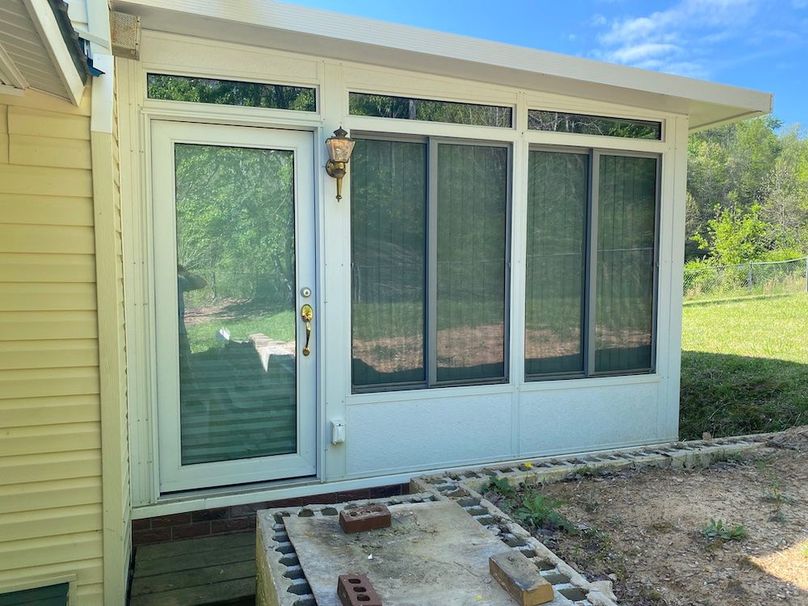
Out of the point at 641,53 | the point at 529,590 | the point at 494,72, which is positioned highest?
the point at 641,53

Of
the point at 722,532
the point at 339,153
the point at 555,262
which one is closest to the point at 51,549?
the point at 339,153

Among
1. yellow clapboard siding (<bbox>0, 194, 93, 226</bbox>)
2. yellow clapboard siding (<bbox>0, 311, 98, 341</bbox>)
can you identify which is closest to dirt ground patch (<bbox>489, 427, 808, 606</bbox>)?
yellow clapboard siding (<bbox>0, 311, 98, 341</bbox>)

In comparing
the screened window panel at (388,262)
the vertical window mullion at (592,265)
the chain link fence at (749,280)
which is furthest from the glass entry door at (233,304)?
the chain link fence at (749,280)

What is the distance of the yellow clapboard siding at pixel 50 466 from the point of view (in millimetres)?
2152

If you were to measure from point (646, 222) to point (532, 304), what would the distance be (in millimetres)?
1008

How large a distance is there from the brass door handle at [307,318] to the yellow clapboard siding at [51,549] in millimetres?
1254

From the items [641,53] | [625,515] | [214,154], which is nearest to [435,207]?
[214,154]

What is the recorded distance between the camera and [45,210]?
2127 mm

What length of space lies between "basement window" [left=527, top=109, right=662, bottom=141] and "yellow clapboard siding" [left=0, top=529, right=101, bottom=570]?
3.04 m

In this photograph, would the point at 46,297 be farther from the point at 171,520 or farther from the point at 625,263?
the point at 625,263

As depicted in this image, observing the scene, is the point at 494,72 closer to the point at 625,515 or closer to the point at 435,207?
the point at 435,207

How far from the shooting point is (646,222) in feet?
12.9

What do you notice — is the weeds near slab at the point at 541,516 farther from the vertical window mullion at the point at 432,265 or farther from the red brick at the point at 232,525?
the red brick at the point at 232,525

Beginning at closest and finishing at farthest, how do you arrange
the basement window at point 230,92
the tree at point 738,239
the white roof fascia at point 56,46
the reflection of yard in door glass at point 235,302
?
1. the white roof fascia at point 56,46
2. the basement window at point 230,92
3. the reflection of yard in door glass at point 235,302
4. the tree at point 738,239
